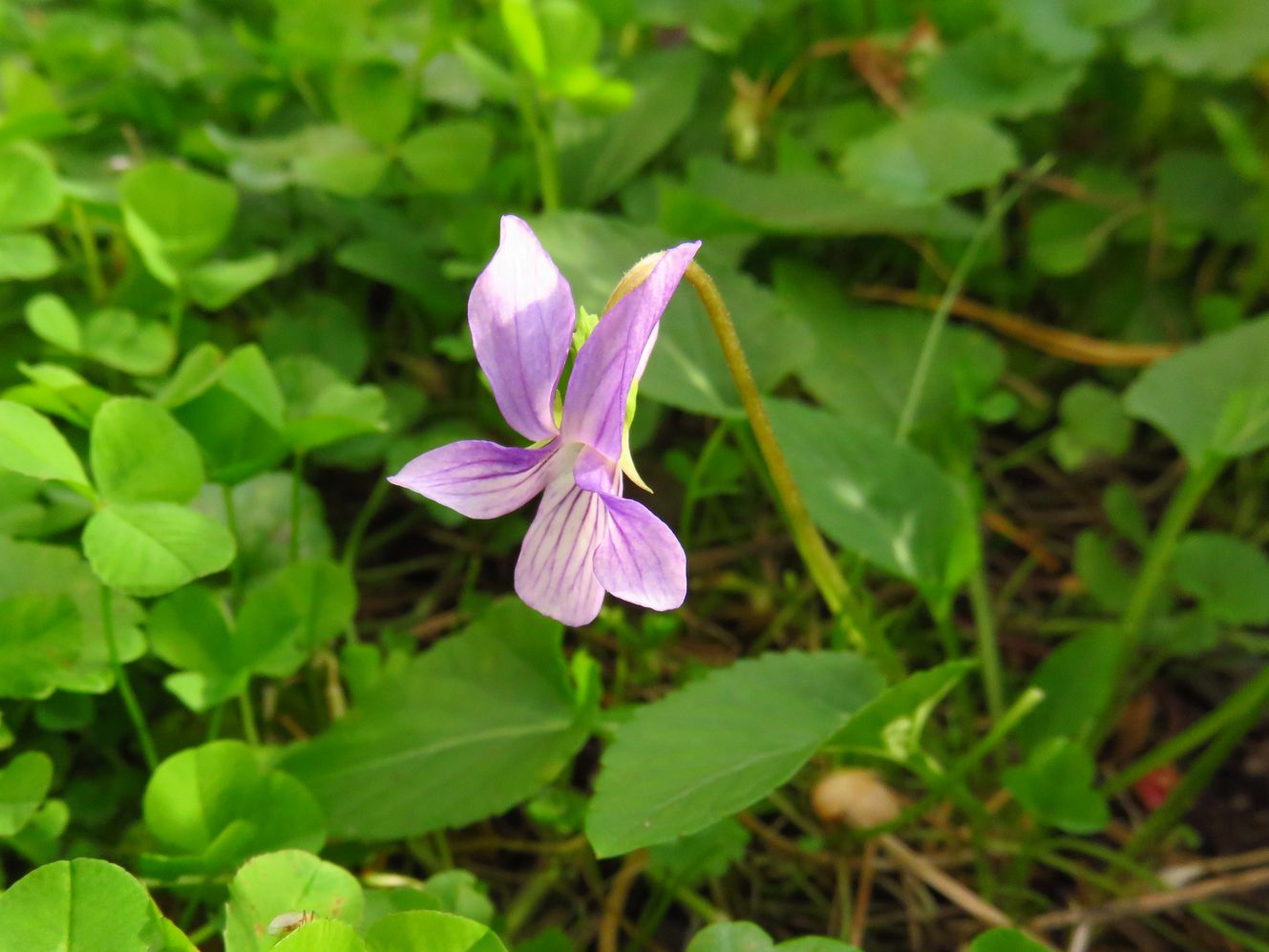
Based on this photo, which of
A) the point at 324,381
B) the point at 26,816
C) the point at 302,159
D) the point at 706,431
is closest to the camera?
the point at 26,816

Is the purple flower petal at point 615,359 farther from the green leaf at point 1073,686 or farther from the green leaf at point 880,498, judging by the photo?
the green leaf at point 1073,686

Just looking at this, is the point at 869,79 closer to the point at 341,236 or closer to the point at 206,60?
the point at 341,236

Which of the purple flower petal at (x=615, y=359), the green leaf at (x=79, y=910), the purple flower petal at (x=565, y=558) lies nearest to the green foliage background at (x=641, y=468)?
the green leaf at (x=79, y=910)

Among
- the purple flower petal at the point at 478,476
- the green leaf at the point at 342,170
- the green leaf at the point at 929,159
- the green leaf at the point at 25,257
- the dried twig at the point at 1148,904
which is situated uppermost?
the purple flower petal at the point at 478,476

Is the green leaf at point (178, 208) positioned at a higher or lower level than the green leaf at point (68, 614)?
higher

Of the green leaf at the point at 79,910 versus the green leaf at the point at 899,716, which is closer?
the green leaf at the point at 79,910

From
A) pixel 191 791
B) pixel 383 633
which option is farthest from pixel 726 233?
pixel 191 791
